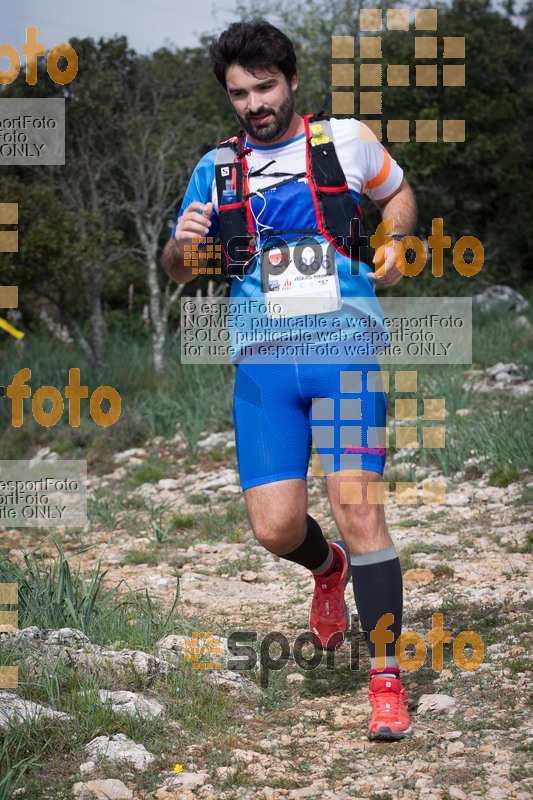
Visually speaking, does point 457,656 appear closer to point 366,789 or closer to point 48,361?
point 366,789

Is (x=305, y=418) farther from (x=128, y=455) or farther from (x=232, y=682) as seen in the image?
(x=128, y=455)

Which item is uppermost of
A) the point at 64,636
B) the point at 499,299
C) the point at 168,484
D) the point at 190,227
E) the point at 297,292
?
the point at 499,299

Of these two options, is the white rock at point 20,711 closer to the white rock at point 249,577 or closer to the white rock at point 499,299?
the white rock at point 249,577

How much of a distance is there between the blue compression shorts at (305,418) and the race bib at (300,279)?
0.18m

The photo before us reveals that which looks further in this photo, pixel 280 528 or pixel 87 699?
pixel 280 528

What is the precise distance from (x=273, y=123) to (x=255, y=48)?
0.24m

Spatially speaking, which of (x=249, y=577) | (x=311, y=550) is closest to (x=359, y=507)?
(x=311, y=550)

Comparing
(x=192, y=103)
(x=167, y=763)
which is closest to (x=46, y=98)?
(x=192, y=103)

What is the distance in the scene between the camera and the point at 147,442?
331 inches

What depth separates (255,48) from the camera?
3.37 meters

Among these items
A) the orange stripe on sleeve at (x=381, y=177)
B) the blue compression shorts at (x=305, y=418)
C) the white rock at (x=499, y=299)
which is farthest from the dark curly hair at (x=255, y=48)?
the white rock at (x=499, y=299)

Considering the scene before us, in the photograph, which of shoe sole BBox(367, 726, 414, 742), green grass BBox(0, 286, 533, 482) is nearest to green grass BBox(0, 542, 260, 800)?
shoe sole BBox(367, 726, 414, 742)

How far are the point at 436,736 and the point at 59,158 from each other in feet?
29.0

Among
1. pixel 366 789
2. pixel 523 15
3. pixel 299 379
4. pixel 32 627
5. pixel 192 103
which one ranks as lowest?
pixel 366 789
